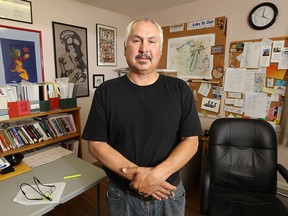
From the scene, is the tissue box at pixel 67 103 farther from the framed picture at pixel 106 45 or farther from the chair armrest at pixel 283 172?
the chair armrest at pixel 283 172

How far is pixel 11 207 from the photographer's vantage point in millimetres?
1090

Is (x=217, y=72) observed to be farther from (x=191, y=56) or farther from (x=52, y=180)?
(x=52, y=180)

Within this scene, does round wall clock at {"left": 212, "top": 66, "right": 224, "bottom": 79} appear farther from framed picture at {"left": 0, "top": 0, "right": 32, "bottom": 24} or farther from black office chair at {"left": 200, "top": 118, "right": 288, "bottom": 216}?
framed picture at {"left": 0, "top": 0, "right": 32, "bottom": 24}

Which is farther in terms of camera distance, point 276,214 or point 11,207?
point 276,214

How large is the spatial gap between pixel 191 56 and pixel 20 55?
204 centimetres

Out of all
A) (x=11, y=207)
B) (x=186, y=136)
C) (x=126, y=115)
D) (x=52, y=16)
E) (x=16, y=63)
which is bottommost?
(x=11, y=207)

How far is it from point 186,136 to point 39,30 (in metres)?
2.10

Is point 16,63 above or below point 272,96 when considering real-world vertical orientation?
above

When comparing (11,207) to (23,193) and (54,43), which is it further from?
(54,43)

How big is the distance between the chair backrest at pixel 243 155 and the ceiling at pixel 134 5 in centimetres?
178

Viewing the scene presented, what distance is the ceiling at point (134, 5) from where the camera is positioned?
243cm

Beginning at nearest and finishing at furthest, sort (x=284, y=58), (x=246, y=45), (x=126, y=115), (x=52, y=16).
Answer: (x=126, y=115) < (x=284, y=58) < (x=246, y=45) < (x=52, y=16)

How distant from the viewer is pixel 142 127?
0.95 meters

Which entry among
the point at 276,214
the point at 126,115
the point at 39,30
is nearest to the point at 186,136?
the point at 126,115
